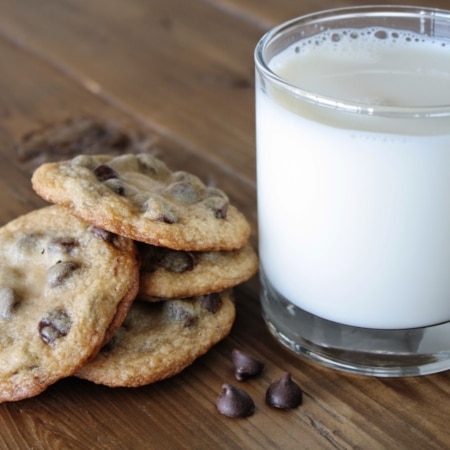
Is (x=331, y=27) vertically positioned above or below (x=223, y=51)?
above

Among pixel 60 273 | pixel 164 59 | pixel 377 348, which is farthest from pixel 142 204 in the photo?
pixel 164 59

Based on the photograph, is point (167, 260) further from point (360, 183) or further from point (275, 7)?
point (275, 7)

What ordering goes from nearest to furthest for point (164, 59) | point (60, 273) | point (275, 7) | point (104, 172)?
point (60, 273), point (104, 172), point (164, 59), point (275, 7)

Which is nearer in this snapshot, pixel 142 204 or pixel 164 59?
pixel 142 204

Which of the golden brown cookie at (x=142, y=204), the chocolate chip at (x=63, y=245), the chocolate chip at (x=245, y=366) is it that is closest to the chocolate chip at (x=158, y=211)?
the golden brown cookie at (x=142, y=204)

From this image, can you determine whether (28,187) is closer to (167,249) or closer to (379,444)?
(167,249)

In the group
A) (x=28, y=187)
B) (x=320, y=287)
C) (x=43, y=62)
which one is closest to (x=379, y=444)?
(x=320, y=287)
